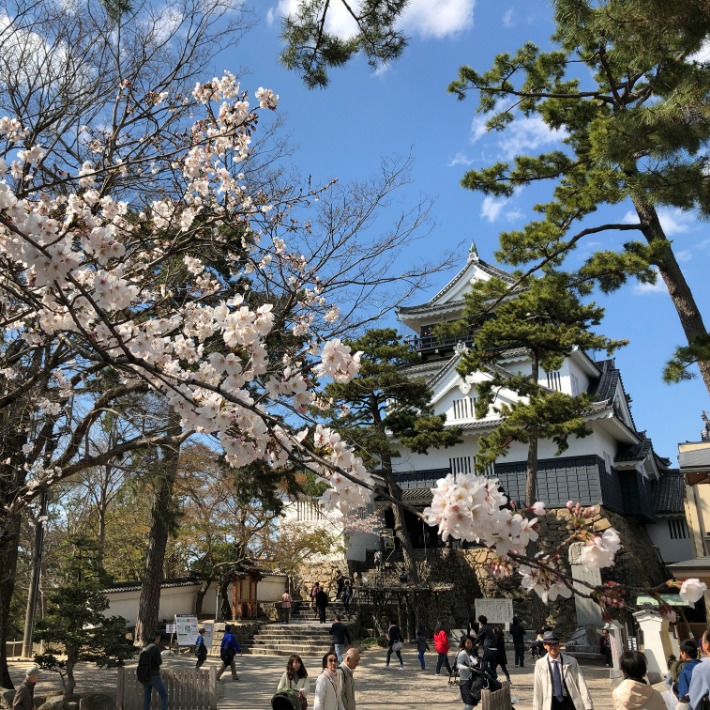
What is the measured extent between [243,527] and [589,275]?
45.6ft

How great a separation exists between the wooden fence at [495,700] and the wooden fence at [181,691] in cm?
423

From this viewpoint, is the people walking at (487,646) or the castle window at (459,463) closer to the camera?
the people walking at (487,646)

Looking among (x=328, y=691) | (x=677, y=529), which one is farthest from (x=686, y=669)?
(x=677, y=529)

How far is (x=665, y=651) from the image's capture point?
1197cm

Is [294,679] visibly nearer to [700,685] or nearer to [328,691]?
[328,691]

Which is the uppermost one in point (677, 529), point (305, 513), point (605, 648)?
point (305, 513)

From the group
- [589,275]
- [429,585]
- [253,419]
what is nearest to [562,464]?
[429,585]

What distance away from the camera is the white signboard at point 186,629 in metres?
14.2

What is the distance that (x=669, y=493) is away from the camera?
26.1 meters

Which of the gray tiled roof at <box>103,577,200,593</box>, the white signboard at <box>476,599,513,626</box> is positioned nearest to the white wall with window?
the white signboard at <box>476,599,513,626</box>

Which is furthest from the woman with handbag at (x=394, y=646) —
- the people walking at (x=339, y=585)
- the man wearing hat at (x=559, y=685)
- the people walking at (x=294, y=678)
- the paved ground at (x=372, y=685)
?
the man wearing hat at (x=559, y=685)

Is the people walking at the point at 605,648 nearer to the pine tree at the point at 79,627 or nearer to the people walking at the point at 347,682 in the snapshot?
the pine tree at the point at 79,627

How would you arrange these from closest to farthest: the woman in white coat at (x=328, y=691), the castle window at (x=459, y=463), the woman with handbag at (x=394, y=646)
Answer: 1. the woman in white coat at (x=328, y=691)
2. the woman with handbag at (x=394, y=646)
3. the castle window at (x=459, y=463)

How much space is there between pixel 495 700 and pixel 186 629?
9.95 metres
